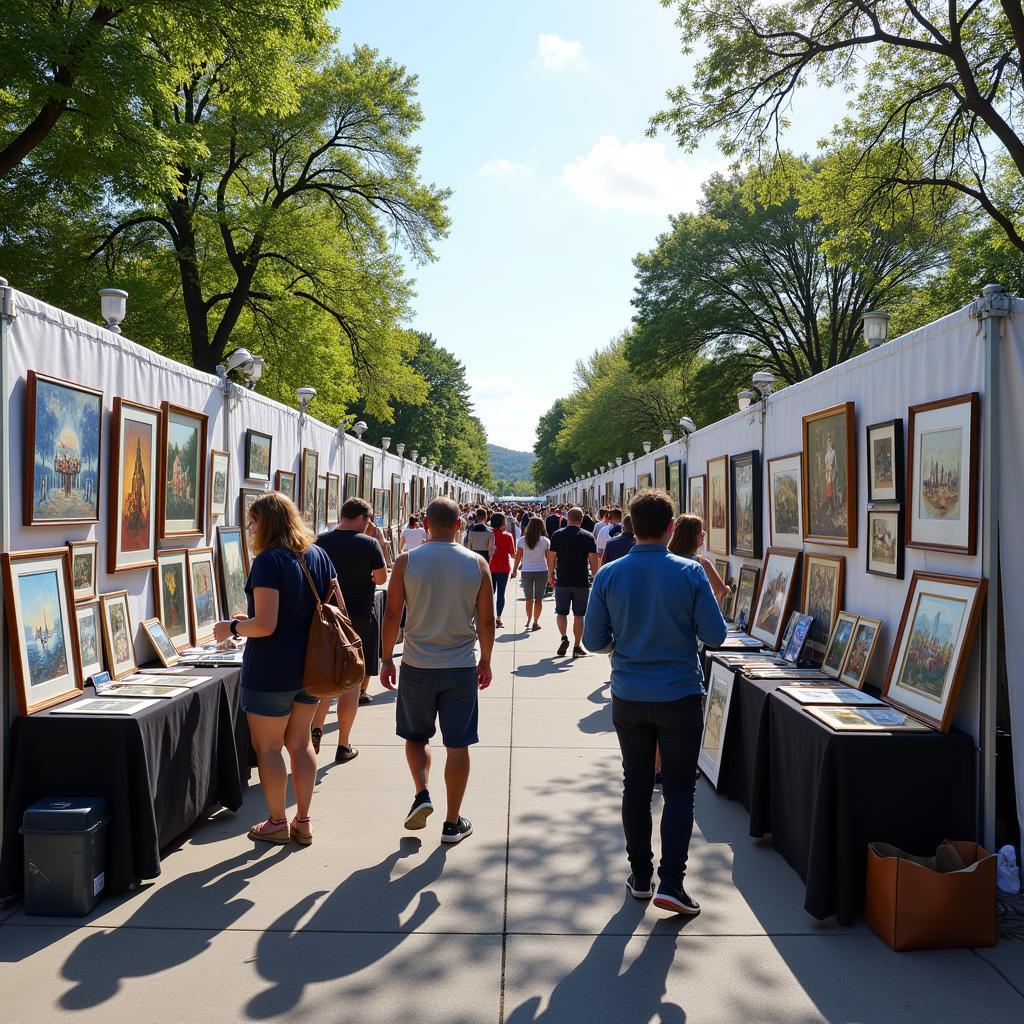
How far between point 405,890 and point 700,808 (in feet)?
7.26

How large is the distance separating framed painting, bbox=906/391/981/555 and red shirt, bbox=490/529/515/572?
897cm

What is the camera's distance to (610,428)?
39.8m

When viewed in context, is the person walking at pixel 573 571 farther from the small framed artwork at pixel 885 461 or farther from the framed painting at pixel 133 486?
the framed painting at pixel 133 486

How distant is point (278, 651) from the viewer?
4.59m

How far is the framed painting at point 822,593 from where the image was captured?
564 cm

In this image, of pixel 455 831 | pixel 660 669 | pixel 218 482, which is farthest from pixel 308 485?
pixel 660 669

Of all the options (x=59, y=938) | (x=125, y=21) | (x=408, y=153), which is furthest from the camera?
(x=408, y=153)

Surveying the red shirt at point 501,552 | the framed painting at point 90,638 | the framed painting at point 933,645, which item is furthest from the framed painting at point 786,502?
the red shirt at point 501,552

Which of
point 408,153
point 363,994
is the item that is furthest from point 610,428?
point 363,994

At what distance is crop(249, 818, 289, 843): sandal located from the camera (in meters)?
4.78

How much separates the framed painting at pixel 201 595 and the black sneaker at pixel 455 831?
265cm

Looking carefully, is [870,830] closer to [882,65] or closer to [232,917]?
[232,917]

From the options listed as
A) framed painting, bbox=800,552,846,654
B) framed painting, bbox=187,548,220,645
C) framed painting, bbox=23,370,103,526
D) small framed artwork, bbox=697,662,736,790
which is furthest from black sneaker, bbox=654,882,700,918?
framed painting, bbox=187,548,220,645

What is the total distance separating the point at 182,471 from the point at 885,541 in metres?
4.86
